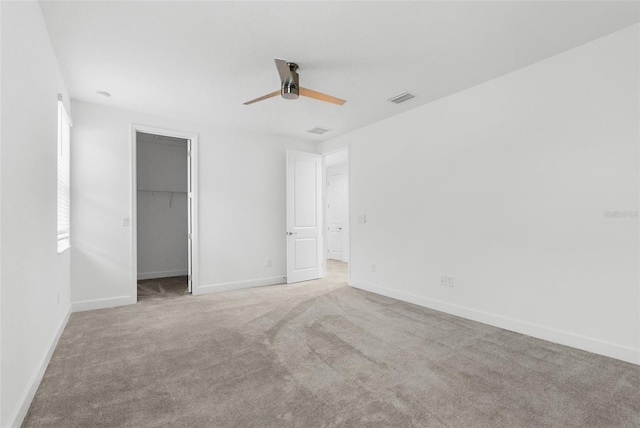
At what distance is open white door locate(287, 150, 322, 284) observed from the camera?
559cm

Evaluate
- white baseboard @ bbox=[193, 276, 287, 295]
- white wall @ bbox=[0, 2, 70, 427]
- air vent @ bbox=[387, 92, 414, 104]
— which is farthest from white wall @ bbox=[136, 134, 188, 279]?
air vent @ bbox=[387, 92, 414, 104]

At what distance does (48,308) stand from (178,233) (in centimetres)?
415

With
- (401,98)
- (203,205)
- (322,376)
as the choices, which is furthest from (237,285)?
(401,98)

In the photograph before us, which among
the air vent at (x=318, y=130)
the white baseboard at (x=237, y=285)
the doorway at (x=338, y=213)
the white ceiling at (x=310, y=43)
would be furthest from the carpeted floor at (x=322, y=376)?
the doorway at (x=338, y=213)

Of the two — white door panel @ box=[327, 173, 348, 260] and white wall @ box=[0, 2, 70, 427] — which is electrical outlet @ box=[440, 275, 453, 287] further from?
white door panel @ box=[327, 173, 348, 260]

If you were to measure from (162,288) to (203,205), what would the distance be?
1675mm

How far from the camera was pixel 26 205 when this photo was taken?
6.42 ft

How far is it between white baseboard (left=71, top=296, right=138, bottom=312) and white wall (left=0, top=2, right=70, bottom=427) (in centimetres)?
133

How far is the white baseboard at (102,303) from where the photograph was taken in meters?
3.93

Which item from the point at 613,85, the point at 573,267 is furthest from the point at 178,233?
the point at 613,85

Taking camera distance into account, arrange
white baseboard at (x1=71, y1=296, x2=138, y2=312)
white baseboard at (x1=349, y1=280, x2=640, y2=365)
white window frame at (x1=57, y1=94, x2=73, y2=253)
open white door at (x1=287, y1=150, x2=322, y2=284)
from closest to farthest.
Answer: white baseboard at (x1=349, y1=280, x2=640, y2=365) → white window frame at (x1=57, y1=94, x2=73, y2=253) → white baseboard at (x1=71, y1=296, x2=138, y2=312) → open white door at (x1=287, y1=150, x2=322, y2=284)

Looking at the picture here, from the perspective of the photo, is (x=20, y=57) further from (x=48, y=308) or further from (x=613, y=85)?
(x=613, y=85)

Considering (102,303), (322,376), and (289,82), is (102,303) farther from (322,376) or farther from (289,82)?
(289,82)

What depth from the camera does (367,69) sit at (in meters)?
3.16
